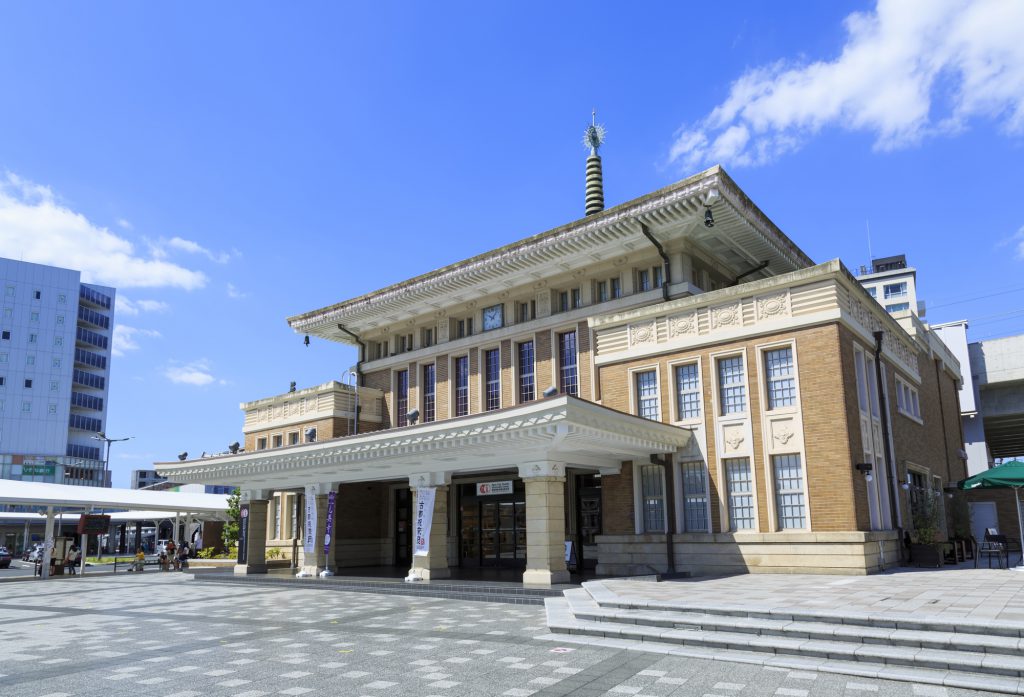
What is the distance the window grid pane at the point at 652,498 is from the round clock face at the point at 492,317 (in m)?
8.61

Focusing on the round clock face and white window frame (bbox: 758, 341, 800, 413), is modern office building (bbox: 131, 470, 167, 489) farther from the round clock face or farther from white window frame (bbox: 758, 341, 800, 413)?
white window frame (bbox: 758, 341, 800, 413)

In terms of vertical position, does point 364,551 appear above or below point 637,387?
below

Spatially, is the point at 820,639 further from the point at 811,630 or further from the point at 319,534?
the point at 319,534

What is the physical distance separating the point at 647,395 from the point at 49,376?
75.0 meters

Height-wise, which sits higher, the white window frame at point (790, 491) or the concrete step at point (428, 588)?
the white window frame at point (790, 491)

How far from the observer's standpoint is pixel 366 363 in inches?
1187

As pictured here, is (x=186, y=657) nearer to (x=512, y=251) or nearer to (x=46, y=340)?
(x=512, y=251)

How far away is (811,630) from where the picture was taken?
31.3ft

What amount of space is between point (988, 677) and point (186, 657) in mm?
9901

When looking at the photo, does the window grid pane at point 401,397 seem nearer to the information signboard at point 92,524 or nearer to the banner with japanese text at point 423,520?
the banner with japanese text at point 423,520

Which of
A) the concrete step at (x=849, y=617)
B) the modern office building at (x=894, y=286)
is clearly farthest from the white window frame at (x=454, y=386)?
the modern office building at (x=894, y=286)

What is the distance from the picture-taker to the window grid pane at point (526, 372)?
24.1m

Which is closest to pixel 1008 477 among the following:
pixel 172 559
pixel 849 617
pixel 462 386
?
pixel 849 617

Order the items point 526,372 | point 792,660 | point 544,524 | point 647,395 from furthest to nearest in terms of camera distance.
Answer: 1. point 526,372
2. point 647,395
3. point 544,524
4. point 792,660
